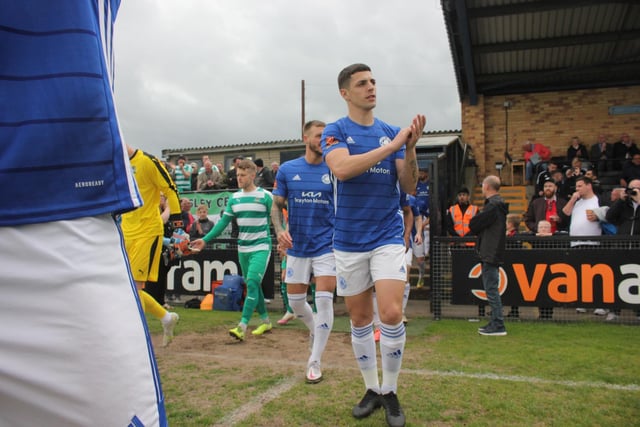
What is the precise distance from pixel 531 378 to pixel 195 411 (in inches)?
114

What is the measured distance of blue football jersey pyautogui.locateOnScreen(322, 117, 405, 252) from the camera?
3.58m

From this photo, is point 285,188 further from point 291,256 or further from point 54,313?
point 54,313

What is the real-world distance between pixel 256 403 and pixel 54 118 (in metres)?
2.97

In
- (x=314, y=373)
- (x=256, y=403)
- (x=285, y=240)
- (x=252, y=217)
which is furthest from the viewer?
(x=252, y=217)

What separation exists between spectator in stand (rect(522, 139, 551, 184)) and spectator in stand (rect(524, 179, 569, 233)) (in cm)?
753

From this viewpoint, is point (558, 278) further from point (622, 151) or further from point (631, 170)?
point (622, 151)

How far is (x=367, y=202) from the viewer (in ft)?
11.8

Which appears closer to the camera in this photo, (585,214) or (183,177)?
(585,214)

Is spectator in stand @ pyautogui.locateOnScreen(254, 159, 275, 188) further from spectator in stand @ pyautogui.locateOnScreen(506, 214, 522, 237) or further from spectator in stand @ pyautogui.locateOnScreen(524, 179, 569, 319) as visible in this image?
spectator in stand @ pyautogui.locateOnScreen(524, 179, 569, 319)

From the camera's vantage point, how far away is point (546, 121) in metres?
18.5

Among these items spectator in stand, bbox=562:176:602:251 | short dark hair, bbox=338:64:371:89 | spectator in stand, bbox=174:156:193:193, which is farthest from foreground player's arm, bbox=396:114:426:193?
spectator in stand, bbox=174:156:193:193

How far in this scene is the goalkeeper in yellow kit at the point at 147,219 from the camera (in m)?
5.02

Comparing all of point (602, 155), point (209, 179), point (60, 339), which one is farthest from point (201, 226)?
point (602, 155)

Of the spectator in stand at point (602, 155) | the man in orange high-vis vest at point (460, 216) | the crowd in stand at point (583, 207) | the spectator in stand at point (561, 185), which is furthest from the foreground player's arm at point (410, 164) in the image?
the spectator in stand at point (602, 155)
